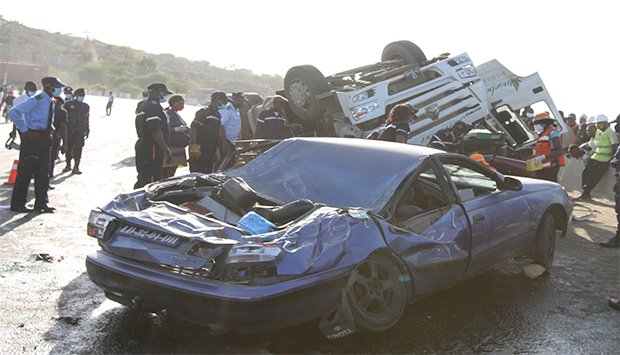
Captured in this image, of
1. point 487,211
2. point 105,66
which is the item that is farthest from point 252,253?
point 105,66

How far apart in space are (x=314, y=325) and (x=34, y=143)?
4946 mm

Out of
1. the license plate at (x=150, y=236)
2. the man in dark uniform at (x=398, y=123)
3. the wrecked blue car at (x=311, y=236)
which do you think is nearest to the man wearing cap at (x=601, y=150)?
the man in dark uniform at (x=398, y=123)

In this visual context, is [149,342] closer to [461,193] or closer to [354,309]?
[354,309]

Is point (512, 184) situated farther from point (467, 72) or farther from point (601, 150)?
point (601, 150)

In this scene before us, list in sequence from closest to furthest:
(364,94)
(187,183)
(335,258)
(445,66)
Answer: (335,258) < (187,183) < (364,94) < (445,66)

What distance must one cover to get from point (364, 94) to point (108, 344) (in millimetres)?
6556

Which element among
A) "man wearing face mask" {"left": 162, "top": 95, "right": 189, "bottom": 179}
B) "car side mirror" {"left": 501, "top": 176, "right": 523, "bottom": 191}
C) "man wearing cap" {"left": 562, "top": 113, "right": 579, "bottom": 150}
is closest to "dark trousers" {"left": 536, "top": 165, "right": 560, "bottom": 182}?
"car side mirror" {"left": 501, "top": 176, "right": 523, "bottom": 191}

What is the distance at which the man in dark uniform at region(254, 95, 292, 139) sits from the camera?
8.95 metres

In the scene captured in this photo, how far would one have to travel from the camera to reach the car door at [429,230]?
13.1 ft

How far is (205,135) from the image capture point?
8.47 m

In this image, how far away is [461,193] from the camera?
469 centimetres

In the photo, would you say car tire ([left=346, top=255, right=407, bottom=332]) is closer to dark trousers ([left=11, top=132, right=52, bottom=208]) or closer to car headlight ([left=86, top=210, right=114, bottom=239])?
car headlight ([left=86, top=210, right=114, bottom=239])

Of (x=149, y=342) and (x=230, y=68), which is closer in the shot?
(x=149, y=342)

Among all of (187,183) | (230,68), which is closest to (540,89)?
(187,183)
